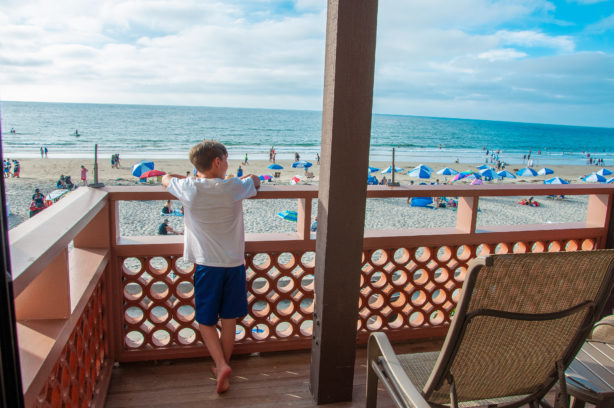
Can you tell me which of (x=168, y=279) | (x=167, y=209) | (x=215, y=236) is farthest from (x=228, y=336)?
(x=167, y=209)

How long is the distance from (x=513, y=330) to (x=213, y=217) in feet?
4.79

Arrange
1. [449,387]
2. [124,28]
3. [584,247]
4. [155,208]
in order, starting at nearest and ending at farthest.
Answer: [449,387] < [584,247] < [155,208] < [124,28]

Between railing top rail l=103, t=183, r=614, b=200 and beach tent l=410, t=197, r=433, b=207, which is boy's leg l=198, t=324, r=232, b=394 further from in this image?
beach tent l=410, t=197, r=433, b=207

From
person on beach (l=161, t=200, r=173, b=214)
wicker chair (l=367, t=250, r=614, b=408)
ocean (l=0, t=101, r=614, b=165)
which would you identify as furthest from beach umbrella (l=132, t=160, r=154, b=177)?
wicker chair (l=367, t=250, r=614, b=408)

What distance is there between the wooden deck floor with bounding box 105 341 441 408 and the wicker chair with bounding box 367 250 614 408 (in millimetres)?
976

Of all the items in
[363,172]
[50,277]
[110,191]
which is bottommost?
[50,277]

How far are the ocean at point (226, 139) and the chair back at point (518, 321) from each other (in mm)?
31418

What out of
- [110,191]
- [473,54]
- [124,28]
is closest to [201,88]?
[124,28]

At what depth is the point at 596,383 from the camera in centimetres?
157

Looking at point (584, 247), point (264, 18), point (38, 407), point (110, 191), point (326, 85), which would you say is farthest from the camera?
point (264, 18)

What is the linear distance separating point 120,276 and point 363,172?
1493mm

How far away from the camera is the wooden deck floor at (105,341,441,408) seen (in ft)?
7.70

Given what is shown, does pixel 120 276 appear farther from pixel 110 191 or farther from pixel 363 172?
pixel 363 172

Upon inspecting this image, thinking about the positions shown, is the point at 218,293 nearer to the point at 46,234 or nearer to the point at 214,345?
the point at 214,345
